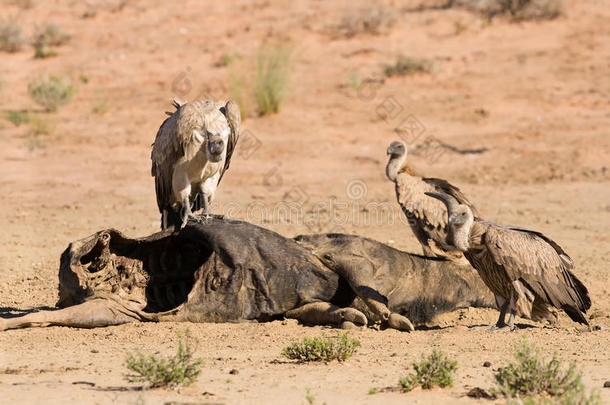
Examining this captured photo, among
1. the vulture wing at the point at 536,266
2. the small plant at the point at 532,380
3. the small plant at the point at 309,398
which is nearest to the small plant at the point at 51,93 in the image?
the vulture wing at the point at 536,266

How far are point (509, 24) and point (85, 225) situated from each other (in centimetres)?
1428

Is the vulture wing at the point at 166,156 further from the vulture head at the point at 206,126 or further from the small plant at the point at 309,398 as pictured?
the small plant at the point at 309,398

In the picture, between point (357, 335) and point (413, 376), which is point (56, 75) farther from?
point (413, 376)

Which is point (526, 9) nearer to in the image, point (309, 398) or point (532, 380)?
point (532, 380)

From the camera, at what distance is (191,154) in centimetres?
815

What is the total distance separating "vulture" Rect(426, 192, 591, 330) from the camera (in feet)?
23.7

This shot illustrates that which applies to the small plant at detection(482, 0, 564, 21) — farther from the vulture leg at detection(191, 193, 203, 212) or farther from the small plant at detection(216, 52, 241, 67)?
the vulture leg at detection(191, 193, 203, 212)

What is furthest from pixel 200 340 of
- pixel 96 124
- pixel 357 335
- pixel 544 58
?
pixel 544 58

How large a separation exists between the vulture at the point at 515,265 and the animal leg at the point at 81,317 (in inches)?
108

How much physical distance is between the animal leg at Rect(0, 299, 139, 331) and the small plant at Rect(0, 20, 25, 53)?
1789 centimetres

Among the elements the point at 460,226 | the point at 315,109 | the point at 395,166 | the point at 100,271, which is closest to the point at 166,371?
the point at 100,271

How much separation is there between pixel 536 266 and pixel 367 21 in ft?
55.4

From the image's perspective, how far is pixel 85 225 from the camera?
12297 mm

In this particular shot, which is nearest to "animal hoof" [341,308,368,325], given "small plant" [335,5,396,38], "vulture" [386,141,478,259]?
"vulture" [386,141,478,259]
